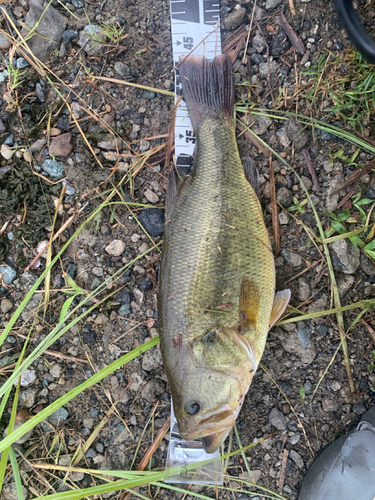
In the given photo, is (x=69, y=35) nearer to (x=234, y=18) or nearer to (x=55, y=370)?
(x=234, y=18)

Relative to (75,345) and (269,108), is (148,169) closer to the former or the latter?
(269,108)

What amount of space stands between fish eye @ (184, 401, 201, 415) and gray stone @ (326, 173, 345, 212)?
1779 mm

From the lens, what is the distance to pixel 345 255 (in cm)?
269

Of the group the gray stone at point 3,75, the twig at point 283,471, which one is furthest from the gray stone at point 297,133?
the twig at point 283,471

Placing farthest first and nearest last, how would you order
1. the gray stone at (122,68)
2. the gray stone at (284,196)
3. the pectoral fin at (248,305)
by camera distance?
the gray stone at (122,68)
the gray stone at (284,196)
the pectoral fin at (248,305)

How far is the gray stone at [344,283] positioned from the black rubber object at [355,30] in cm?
156

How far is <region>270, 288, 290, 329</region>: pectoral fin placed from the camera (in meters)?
2.58

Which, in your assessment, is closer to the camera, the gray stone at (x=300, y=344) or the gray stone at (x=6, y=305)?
the gray stone at (x=300, y=344)

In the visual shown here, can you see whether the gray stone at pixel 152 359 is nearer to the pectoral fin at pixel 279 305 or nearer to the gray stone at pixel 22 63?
the pectoral fin at pixel 279 305

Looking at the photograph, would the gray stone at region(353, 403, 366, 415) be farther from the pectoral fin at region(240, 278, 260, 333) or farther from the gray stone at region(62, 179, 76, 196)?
the gray stone at region(62, 179, 76, 196)

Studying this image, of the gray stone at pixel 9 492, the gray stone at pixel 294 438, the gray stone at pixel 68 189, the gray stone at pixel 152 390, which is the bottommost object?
the gray stone at pixel 9 492

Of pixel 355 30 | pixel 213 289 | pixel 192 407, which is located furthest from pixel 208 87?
pixel 192 407

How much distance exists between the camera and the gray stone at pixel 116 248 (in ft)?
9.59

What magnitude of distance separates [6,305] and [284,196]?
2.51 metres
